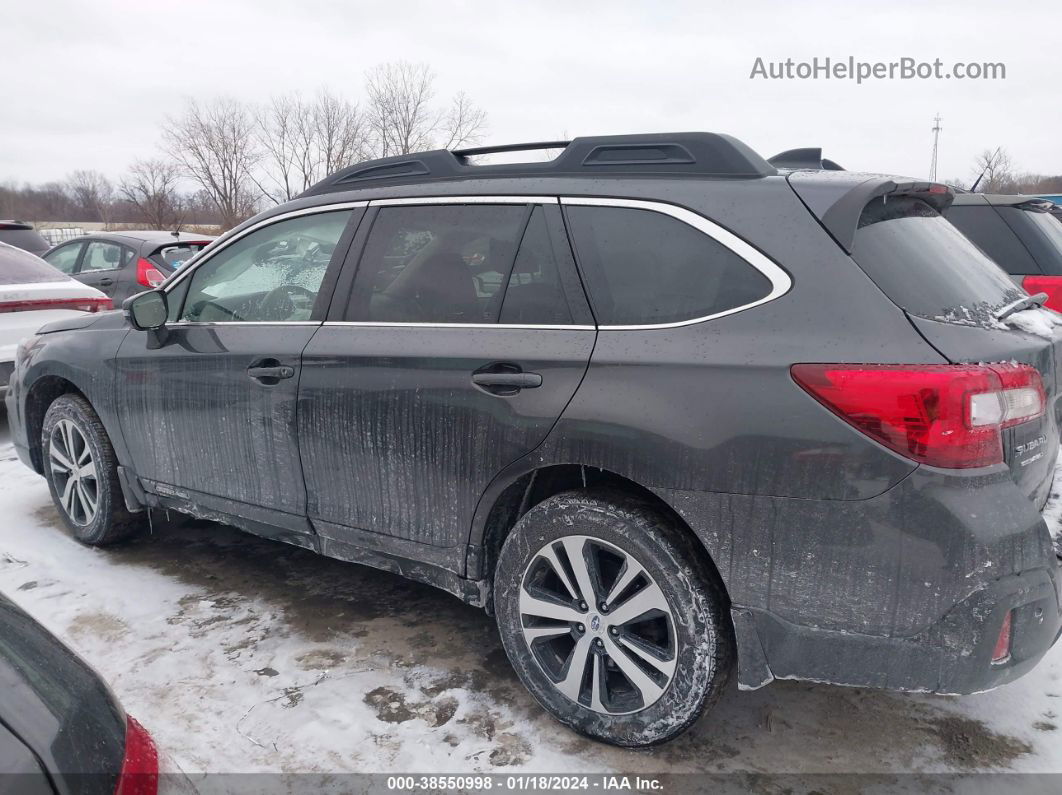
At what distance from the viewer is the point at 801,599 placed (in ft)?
7.00

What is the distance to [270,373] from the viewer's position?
316cm

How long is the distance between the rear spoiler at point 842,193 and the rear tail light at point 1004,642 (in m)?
1.02

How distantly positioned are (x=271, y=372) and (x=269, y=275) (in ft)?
1.75

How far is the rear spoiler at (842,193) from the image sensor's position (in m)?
2.20

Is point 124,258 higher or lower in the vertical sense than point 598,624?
higher

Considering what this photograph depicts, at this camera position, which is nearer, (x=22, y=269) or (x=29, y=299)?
(x=29, y=299)

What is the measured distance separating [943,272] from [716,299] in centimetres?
67

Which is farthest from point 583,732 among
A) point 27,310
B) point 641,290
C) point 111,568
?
point 27,310

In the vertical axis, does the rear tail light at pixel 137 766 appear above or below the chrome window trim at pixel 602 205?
below

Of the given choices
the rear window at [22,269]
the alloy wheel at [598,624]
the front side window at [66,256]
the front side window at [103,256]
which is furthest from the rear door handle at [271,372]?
the front side window at [66,256]

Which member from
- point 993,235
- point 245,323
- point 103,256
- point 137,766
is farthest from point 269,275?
point 103,256

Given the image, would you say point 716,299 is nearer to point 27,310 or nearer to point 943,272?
point 943,272

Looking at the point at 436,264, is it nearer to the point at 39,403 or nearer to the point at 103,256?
the point at 39,403

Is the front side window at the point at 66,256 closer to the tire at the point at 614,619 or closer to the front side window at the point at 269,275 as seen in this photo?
Result: the front side window at the point at 269,275
